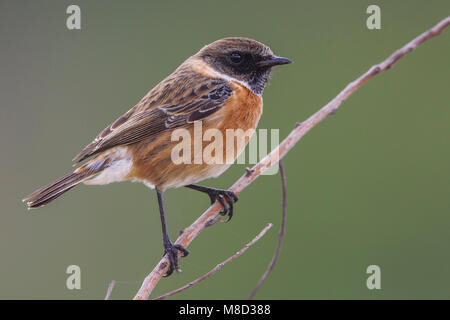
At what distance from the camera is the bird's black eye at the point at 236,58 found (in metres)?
4.40

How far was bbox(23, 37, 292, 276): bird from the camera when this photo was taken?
4.02 metres

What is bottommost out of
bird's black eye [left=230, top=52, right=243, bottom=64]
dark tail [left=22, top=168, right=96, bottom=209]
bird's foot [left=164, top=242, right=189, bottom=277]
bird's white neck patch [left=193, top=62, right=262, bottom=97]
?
bird's foot [left=164, top=242, right=189, bottom=277]

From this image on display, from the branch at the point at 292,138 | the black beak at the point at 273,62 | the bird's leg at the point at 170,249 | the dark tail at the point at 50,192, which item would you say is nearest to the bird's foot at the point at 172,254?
the bird's leg at the point at 170,249

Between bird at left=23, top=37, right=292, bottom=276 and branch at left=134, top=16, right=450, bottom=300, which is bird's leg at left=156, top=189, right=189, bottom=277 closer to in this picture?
bird at left=23, top=37, right=292, bottom=276

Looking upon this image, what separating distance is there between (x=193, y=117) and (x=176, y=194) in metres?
1.62

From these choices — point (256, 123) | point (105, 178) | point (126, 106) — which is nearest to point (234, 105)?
point (256, 123)

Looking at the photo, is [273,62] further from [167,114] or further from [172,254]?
[172,254]

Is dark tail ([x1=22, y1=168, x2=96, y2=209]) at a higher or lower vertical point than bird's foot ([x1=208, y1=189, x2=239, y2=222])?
higher

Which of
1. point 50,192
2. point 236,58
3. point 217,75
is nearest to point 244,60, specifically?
→ point 236,58

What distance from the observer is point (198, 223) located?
3.23 metres

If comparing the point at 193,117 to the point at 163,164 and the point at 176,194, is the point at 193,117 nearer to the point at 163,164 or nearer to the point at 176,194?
the point at 163,164

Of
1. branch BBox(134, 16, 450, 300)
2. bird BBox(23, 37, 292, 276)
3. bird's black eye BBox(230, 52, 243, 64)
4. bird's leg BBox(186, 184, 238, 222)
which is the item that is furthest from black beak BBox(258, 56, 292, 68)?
branch BBox(134, 16, 450, 300)

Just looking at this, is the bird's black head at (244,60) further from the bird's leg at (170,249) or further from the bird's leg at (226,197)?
the bird's leg at (170,249)

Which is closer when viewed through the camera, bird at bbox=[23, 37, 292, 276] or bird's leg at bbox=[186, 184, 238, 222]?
bird at bbox=[23, 37, 292, 276]
